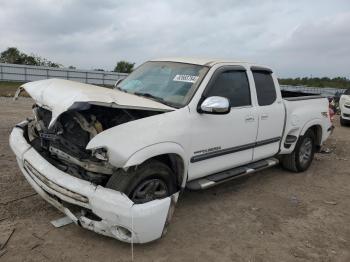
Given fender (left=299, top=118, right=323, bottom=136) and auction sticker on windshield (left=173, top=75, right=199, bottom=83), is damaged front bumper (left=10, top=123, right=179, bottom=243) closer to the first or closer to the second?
auction sticker on windshield (left=173, top=75, right=199, bottom=83)

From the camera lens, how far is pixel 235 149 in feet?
17.1

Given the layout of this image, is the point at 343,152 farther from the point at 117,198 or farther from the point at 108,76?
the point at 108,76

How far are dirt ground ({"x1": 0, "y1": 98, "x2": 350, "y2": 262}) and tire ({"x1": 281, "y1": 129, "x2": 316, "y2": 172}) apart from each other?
21.6 inches

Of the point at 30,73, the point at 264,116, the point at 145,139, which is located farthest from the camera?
the point at 30,73

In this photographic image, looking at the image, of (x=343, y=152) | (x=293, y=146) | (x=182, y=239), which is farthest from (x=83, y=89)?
(x=343, y=152)

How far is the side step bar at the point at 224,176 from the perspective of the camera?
478 cm

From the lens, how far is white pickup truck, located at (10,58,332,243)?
147 inches

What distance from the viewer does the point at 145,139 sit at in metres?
3.91

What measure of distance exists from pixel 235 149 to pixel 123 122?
1.68 metres

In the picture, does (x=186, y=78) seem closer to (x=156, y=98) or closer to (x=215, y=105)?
(x=156, y=98)

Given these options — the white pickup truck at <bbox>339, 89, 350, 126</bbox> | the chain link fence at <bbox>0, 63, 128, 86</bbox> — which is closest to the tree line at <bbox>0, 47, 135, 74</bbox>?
the chain link fence at <bbox>0, 63, 128, 86</bbox>

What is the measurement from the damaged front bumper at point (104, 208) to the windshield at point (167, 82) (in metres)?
1.25

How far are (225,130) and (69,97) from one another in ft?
6.73

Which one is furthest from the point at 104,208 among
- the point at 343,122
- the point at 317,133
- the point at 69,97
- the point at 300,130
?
the point at 343,122
